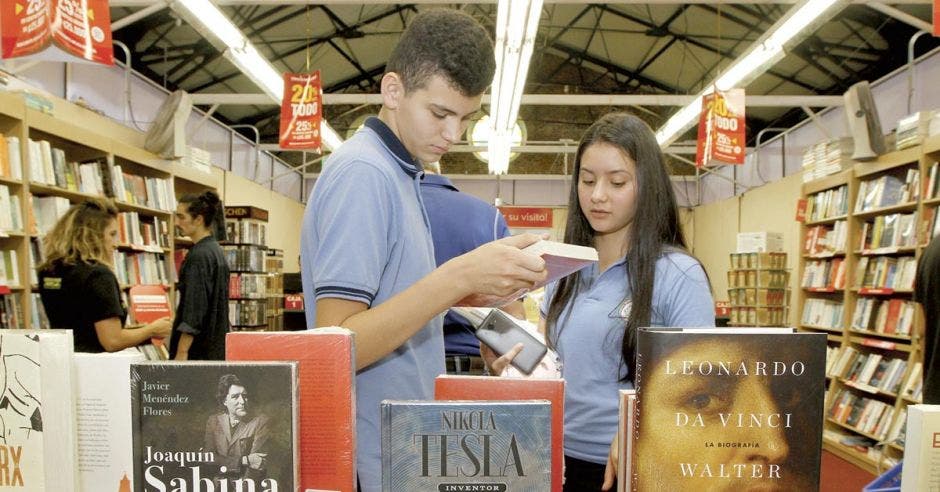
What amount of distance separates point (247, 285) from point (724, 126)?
223 inches

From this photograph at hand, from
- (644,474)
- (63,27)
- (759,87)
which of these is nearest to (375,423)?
(644,474)

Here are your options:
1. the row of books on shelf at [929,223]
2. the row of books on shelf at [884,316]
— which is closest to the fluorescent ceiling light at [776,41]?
the row of books on shelf at [929,223]

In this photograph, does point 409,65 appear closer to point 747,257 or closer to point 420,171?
point 420,171

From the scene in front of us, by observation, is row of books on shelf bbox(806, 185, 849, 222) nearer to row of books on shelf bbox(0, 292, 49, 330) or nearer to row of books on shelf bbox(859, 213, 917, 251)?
row of books on shelf bbox(859, 213, 917, 251)

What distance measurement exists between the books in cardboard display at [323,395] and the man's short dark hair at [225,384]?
40 mm

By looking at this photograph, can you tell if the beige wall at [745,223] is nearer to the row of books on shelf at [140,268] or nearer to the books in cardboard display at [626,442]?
the row of books on shelf at [140,268]

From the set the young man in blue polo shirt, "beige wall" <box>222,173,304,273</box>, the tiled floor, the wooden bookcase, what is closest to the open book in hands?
the young man in blue polo shirt

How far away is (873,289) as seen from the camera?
518 cm

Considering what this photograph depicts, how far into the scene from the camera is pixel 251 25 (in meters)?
9.33

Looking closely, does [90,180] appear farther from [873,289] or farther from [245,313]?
[873,289]

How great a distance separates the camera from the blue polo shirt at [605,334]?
4.70 ft

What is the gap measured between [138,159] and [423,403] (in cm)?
522

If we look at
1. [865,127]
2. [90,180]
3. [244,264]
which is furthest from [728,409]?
[244,264]

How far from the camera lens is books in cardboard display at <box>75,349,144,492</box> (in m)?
0.79
